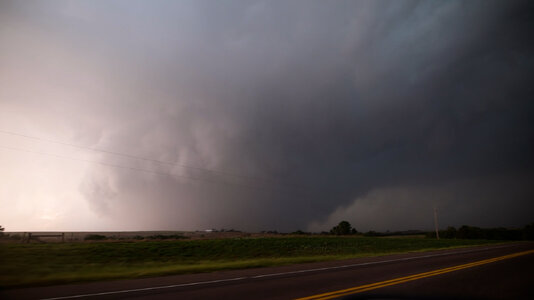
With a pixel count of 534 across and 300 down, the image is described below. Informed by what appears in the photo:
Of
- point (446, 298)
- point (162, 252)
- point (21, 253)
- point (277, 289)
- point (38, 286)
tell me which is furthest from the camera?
point (162, 252)

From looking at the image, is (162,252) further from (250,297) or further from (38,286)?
(250,297)

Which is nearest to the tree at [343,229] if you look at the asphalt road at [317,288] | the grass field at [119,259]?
the grass field at [119,259]

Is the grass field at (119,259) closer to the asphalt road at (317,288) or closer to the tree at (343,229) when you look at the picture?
the asphalt road at (317,288)

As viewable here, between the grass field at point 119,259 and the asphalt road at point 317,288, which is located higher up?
the asphalt road at point 317,288

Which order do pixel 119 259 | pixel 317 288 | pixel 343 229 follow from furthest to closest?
1. pixel 343 229
2. pixel 119 259
3. pixel 317 288

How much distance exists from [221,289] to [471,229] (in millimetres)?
138167

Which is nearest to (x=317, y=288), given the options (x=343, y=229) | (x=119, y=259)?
(x=119, y=259)

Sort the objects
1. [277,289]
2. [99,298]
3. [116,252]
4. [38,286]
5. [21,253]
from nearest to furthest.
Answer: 1. [99,298]
2. [277,289]
3. [38,286]
4. [21,253]
5. [116,252]

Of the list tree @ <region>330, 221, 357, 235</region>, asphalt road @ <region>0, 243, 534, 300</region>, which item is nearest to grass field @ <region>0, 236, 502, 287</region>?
asphalt road @ <region>0, 243, 534, 300</region>

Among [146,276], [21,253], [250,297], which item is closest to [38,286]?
[146,276]

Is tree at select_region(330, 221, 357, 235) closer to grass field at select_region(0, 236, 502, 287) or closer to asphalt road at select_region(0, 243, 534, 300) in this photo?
grass field at select_region(0, 236, 502, 287)

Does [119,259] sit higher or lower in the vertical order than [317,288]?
lower

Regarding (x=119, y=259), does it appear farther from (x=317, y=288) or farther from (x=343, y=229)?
(x=343, y=229)

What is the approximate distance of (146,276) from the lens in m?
13.0
